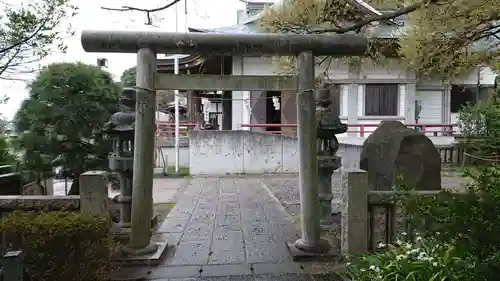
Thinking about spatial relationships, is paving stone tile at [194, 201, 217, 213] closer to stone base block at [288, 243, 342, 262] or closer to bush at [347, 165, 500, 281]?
stone base block at [288, 243, 342, 262]

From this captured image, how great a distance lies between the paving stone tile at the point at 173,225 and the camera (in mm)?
6344

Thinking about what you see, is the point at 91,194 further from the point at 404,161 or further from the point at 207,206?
the point at 404,161

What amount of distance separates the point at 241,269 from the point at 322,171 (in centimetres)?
249

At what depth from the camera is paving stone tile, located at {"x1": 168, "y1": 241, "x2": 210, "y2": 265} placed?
477 centimetres

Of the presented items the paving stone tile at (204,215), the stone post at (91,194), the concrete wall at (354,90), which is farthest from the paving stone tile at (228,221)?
the concrete wall at (354,90)

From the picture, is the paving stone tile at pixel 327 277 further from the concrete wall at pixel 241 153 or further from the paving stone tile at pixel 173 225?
the concrete wall at pixel 241 153

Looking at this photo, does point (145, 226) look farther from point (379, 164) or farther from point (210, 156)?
point (210, 156)

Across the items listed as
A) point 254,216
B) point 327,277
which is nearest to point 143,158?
point 327,277

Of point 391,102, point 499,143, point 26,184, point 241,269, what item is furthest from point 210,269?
point 391,102

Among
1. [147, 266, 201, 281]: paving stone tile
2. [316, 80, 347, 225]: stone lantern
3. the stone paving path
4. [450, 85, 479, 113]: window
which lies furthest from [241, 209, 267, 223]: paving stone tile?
[450, 85, 479, 113]: window

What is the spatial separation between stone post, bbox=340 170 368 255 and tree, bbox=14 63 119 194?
4017 mm

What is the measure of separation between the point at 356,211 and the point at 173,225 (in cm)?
360

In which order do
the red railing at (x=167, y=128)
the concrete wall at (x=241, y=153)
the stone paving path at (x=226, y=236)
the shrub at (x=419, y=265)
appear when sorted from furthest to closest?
the red railing at (x=167, y=128), the concrete wall at (x=241, y=153), the stone paving path at (x=226, y=236), the shrub at (x=419, y=265)

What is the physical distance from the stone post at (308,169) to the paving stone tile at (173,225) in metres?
2.39
